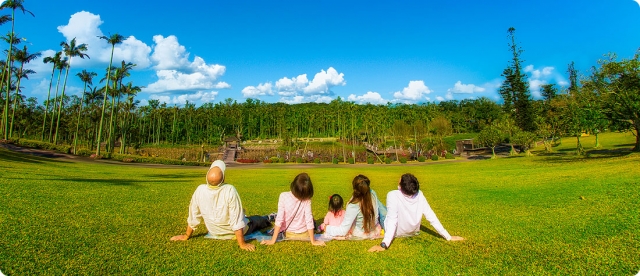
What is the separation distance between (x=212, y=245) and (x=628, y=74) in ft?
90.7

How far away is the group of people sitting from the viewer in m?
5.65

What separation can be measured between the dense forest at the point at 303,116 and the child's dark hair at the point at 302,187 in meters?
22.5

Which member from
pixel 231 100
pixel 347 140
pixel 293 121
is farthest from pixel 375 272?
pixel 231 100

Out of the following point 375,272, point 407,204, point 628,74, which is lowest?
point 375,272

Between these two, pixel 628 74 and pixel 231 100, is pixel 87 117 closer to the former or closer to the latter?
pixel 231 100

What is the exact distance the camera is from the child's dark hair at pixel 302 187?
5930 millimetres

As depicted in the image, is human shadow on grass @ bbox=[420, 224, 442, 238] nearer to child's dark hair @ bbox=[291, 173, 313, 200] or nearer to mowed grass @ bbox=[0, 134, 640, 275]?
mowed grass @ bbox=[0, 134, 640, 275]

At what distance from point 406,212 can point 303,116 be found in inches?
3576

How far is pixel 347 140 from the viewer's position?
247 ft

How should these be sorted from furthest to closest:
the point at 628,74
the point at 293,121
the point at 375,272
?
the point at 293,121, the point at 628,74, the point at 375,272

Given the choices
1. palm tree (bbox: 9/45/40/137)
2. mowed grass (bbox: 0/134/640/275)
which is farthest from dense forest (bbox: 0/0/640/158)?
mowed grass (bbox: 0/134/640/275)

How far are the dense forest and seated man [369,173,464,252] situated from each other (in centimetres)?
2089

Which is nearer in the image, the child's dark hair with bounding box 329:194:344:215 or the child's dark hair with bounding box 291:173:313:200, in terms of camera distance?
the child's dark hair with bounding box 291:173:313:200

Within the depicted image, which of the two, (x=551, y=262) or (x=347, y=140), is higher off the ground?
(x=347, y=140)
